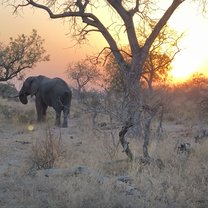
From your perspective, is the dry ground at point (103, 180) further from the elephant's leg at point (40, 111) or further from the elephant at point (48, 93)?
the elephant's leg at point (40, 111)

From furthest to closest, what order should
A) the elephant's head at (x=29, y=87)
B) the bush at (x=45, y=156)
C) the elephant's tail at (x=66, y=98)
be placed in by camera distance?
the elephant's head at (x=29, y=87) < the elephant's tail at (x=66, y=98) < the bush at (x=45, y=156)

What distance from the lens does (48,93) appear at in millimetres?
22172

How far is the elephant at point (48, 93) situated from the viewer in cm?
2158

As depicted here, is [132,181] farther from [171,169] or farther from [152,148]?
[152,148]

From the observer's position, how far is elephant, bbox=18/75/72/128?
21.6 m

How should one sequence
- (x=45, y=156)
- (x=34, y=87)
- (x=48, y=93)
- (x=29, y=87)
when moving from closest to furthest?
(x=45, y=156)
(x=48, y=93)
(x=34, y=87)
(x=29, y=87)

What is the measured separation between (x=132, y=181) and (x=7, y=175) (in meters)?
2.40

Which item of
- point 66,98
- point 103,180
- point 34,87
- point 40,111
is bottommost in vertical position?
point 103,180

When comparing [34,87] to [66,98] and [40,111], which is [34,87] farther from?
[66,98]

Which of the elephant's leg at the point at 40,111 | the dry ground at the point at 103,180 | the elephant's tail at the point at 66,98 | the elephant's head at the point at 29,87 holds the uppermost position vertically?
the elephant's head at the point at 29,87

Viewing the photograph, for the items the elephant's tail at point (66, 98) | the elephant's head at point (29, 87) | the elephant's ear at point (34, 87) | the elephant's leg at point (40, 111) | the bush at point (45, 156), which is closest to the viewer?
the bush at point (45, 156)

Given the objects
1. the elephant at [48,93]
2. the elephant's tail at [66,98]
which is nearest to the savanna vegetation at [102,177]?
the elephant at [48,93]

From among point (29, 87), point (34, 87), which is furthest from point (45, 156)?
point (29, 87)

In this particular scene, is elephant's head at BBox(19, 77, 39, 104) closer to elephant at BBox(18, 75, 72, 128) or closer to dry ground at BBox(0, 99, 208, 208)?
elephant at BBox(18, 75, 72, 128)
